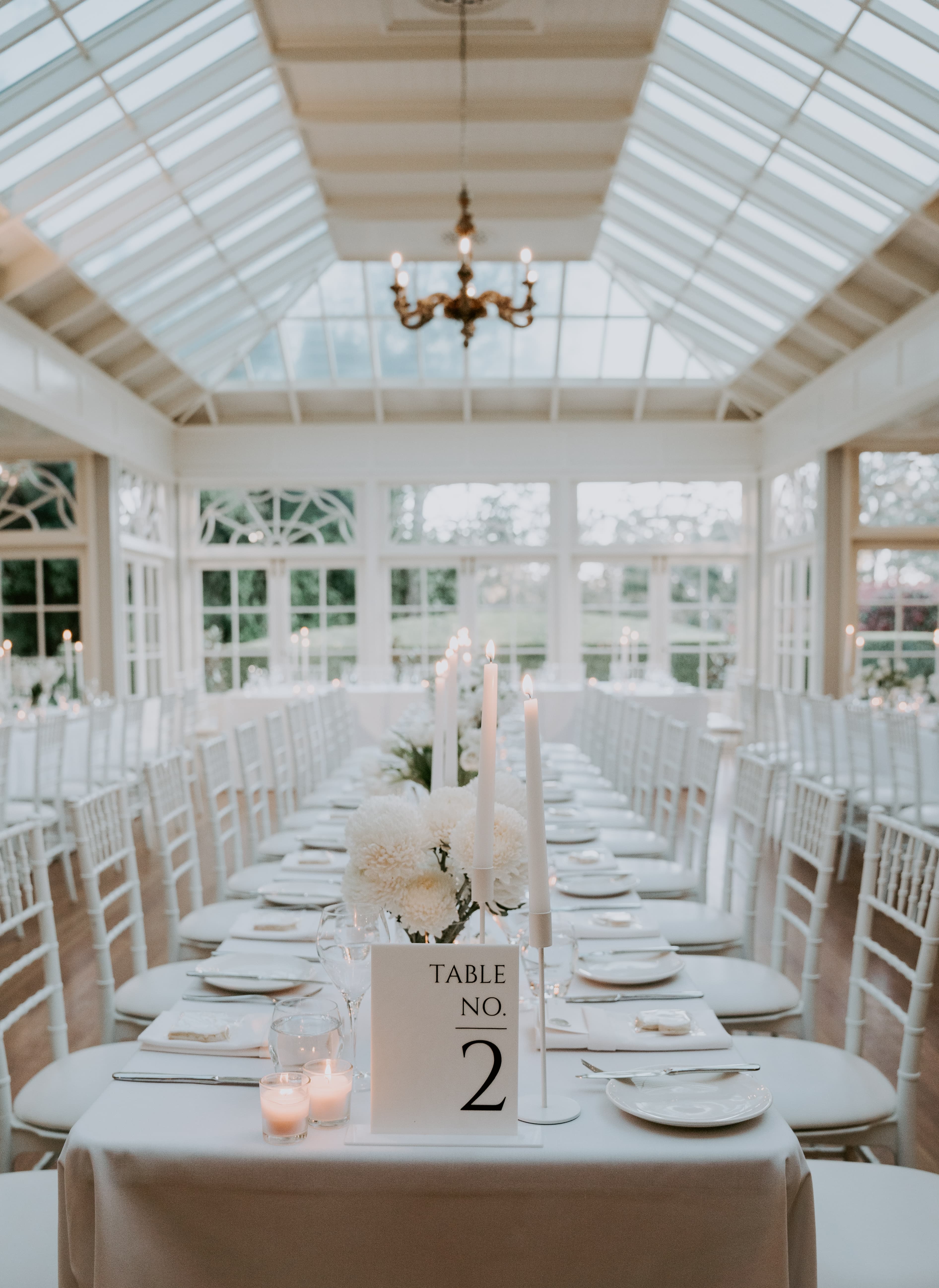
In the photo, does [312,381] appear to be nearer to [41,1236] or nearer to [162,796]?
[162,796]

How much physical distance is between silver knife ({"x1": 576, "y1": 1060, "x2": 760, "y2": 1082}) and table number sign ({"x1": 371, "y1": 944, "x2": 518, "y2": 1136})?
203 millimetres

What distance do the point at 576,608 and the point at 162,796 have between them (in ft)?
25.5

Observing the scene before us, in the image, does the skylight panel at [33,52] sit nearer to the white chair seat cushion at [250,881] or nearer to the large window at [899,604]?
the white chair seat cushion at [250,881]

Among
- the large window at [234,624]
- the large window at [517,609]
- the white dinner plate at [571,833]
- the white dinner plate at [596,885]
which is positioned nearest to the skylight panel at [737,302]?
the large window at [517,609]

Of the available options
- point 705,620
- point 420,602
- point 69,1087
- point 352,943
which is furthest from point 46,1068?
point 705,620

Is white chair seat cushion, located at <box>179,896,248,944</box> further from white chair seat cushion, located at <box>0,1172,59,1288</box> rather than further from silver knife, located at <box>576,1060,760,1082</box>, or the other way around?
silver knife, located at <box>576,1060,760,1082</box>

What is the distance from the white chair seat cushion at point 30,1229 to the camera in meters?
1.42

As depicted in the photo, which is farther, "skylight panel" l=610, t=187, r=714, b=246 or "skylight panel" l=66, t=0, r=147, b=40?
"skylight panel" l=610, t=187, r=714, b=246

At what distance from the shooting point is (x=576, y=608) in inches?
413

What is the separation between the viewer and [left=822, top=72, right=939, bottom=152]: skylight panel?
517cm

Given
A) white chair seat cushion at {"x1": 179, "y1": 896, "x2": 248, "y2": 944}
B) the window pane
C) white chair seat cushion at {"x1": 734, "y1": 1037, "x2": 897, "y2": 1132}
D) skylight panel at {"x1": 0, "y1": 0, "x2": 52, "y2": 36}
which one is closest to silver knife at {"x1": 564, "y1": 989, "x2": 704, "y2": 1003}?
white chair seat cushion at {"x1": 734, "y1": 1037, "x2": 897, "y2": 1132}

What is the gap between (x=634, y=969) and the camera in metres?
1.93

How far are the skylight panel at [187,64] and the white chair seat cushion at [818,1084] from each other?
5.49 m

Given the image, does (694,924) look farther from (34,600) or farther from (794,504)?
(794,504)
